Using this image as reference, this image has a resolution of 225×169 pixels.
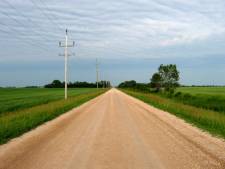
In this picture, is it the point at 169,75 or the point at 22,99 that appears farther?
the point at 169,75

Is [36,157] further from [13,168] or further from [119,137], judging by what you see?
[119,137]

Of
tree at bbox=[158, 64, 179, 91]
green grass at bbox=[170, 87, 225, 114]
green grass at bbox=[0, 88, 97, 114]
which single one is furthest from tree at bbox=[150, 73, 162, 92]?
green grass at bbox=[170, 87, 225, 114]

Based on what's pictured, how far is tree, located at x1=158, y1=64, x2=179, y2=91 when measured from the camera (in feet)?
385

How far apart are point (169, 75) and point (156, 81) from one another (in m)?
10.1

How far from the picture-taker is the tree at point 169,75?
117375 millimetres

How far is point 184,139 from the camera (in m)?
11.3

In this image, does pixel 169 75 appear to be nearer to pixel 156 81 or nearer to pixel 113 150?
pixel 156 81

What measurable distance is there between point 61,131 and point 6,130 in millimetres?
1994

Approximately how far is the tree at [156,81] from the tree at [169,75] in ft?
8.27

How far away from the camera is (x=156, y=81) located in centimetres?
12875

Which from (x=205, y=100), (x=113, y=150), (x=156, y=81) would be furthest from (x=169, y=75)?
(x=113, y=150)

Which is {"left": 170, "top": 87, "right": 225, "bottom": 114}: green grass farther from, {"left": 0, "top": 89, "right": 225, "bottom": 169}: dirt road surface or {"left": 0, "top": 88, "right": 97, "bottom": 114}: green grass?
{"left": 0, "top": 89, "right": 225, "bottom": 169}: dirt road surface

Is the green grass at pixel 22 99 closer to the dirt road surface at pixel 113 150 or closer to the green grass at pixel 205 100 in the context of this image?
the dirt road surface at pixel 113 150

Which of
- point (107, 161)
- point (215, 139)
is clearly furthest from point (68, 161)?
point (215, 139)
